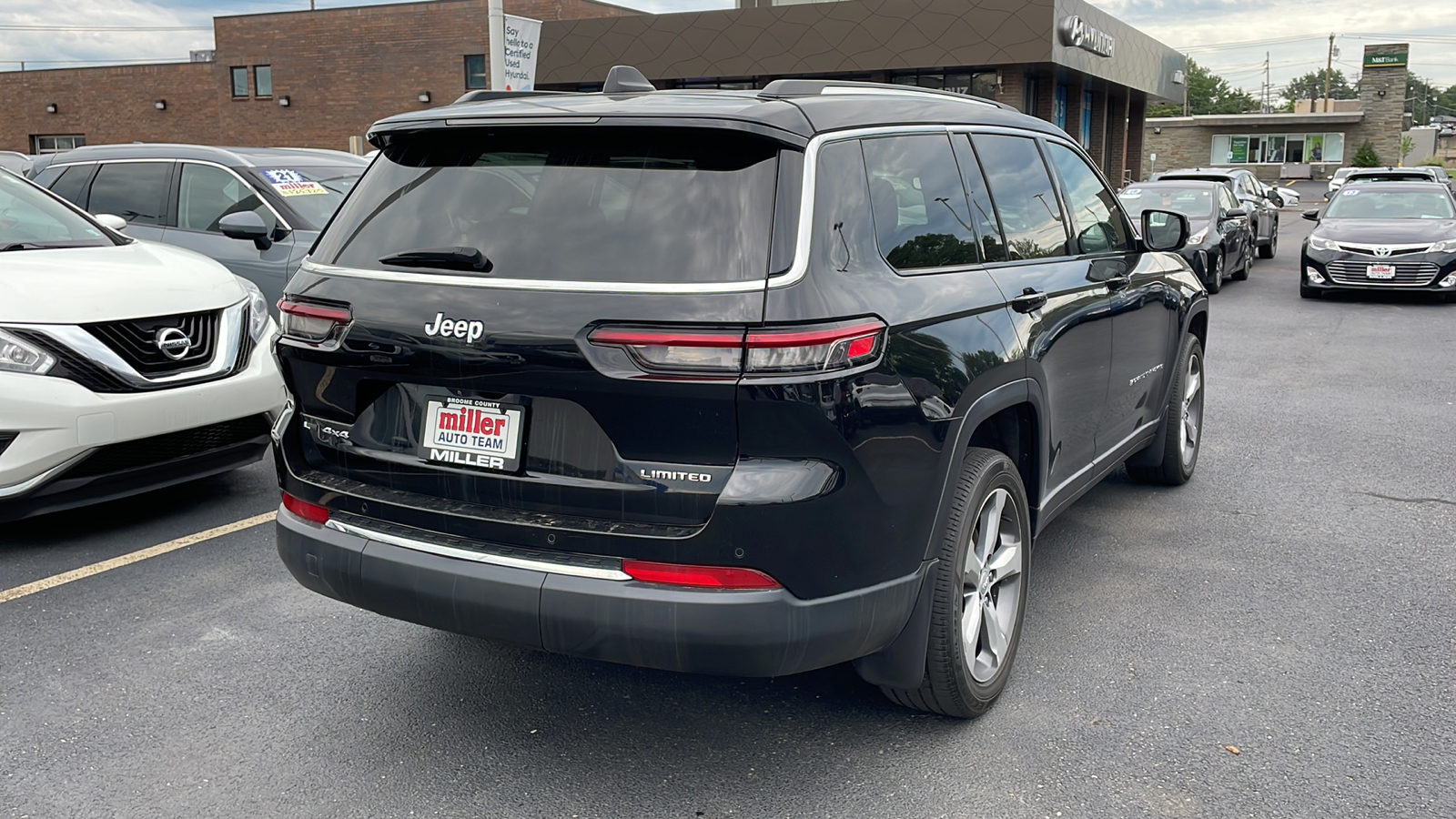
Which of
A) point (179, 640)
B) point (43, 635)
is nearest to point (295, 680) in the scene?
point (179, 640)

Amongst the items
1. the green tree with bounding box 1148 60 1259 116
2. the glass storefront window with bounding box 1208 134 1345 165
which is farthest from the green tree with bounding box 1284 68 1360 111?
the glass storefront window with bounding box 1208 134 1345 165

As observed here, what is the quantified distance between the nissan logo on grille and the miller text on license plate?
2.78 metres

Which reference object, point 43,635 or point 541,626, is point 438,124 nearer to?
point 541,626

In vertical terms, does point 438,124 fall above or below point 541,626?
above

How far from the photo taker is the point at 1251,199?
67.6ft

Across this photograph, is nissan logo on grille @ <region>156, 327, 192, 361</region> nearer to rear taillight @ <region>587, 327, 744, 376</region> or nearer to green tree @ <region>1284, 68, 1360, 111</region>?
rear taillight @ <region>587, 327, 744, 376</region>

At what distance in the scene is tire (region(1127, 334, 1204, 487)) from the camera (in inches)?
230

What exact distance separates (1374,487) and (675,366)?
16.1 feet

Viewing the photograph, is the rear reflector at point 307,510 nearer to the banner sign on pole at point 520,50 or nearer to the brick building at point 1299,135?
the banner sign on pole at point 520,50

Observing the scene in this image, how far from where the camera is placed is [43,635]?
4.20 m

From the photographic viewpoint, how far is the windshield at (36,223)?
582 centimetres

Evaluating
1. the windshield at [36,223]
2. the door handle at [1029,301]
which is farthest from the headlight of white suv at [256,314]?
the door handle at [1029,301]

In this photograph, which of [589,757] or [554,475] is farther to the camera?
[589,757]

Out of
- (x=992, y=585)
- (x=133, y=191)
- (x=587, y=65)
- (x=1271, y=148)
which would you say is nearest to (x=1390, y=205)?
(x=992, y=585)
